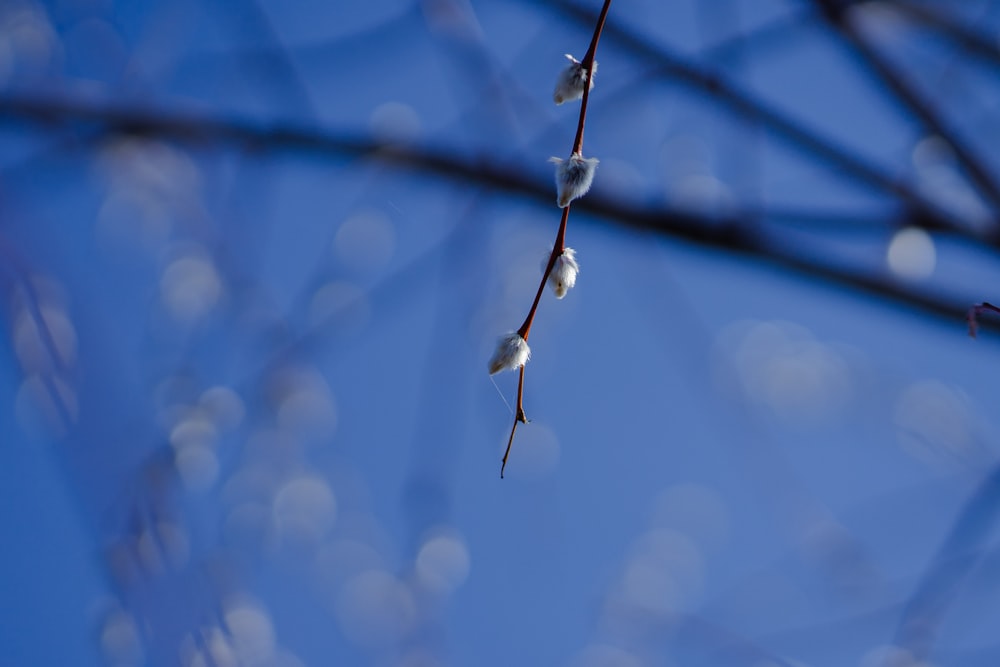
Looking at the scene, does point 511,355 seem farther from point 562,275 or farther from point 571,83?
point 571,83

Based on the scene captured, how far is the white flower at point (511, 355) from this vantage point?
0.58m

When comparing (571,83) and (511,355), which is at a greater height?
(571,83)

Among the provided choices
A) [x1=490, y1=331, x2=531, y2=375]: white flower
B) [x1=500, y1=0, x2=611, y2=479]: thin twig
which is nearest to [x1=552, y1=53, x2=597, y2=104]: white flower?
[x1=500, y1=0, x2=611, y2=479]: thin twig

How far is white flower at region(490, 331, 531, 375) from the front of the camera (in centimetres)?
58

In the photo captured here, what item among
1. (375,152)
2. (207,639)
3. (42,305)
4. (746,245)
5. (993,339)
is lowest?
(207,639)

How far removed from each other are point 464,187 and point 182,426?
70cm

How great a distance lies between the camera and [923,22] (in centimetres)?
119

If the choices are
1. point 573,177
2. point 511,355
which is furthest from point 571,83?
point 511,355

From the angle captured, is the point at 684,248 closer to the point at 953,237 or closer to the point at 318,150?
the point at 953,237

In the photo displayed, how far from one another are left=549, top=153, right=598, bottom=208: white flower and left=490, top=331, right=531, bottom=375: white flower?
0.11 metres

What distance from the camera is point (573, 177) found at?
54 centimetres

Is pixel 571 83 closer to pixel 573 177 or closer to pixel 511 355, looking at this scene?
pixel 573 177

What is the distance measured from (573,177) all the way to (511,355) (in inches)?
5.3

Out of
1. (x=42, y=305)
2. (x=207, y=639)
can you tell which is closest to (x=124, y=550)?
(x=207, y=639)
